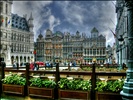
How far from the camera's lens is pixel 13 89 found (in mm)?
11609

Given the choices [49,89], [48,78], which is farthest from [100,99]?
[48,78]

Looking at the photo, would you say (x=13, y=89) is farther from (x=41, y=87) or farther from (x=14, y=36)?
(x=14, y=36)

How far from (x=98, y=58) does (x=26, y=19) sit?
123ft

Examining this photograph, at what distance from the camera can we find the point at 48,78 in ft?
37.3

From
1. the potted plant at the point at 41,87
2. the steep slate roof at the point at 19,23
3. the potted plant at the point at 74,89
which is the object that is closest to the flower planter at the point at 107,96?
the potted plant at the point at 74,89

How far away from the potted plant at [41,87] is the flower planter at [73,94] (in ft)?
1.47

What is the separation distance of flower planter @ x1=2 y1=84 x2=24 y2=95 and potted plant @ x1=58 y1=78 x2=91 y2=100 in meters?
2.18

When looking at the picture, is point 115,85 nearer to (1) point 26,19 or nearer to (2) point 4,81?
(2) point 4,81

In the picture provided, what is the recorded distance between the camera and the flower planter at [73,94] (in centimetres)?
959

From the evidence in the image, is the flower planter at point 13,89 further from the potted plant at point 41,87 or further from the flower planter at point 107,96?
the flower planter at point 107,96

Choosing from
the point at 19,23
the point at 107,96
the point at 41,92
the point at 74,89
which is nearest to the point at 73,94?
the point at 74,89

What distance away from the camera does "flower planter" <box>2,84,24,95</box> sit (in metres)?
11.3

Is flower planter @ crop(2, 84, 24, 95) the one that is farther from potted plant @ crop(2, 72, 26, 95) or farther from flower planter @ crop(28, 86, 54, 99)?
flower planter @ crop(28, 86, 54, 99)

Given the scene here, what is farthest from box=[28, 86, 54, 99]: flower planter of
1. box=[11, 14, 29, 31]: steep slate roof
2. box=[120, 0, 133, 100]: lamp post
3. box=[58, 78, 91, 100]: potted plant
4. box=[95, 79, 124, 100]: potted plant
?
box=[11, 14, 29, 31]: steep slate roof
